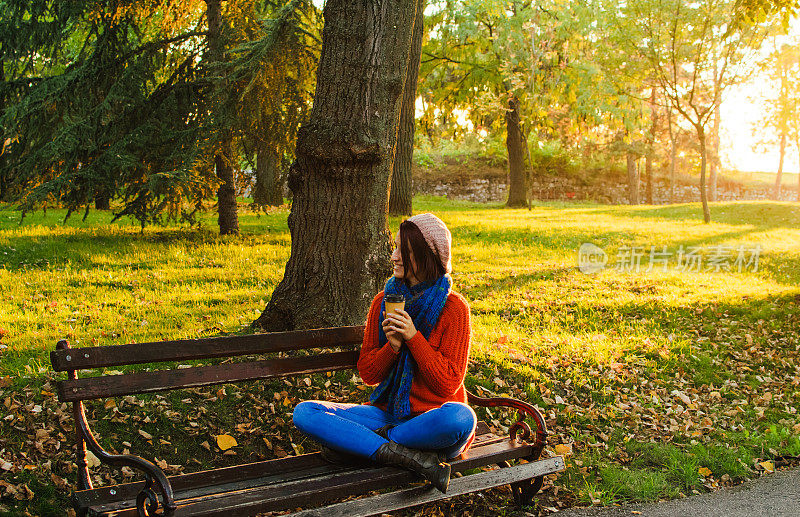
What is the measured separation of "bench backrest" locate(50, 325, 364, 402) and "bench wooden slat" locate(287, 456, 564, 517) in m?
1.01

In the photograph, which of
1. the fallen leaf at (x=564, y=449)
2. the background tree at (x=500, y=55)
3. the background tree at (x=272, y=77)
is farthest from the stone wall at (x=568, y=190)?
the fallen leaf at (x=564, y=449)

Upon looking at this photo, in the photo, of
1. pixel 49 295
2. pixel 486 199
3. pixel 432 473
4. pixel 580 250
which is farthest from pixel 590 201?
pixel 432 473

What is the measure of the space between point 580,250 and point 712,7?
923 cm

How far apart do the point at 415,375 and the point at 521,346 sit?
3.28 metres

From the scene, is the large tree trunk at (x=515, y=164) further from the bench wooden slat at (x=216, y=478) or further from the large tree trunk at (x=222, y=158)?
the bench wooden slat at (x=216, y=478)

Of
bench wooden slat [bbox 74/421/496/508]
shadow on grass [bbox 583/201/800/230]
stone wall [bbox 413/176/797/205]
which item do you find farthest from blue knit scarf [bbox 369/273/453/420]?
stone wall [bbox 413/176/797/205]

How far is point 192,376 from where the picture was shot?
3.64m

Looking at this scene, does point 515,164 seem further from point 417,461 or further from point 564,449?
point 417,461

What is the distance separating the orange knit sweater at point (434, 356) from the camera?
3.48m

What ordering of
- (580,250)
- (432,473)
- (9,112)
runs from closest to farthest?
(432,473) < (9,112) < (580,250)

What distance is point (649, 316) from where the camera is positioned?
27.6 feet

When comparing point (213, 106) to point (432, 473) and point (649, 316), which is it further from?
point (432, 473)

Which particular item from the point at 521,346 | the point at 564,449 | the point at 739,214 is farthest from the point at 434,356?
the point at 739,214

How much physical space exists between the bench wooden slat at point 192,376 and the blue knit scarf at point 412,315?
21.6 inches
